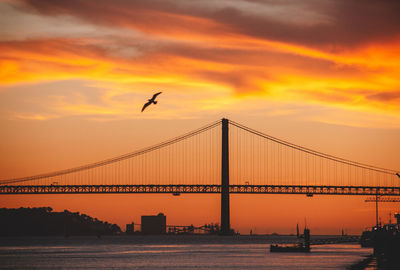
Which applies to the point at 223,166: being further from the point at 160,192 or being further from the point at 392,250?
the point at 392,250

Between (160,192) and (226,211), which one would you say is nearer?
(226,211)

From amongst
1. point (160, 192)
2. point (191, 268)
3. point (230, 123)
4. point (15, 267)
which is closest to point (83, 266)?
point (15, 267)

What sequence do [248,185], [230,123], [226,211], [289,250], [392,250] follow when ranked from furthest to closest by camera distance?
1. [230,123]
2. [248,185]
3. [226,211]
4. [289,250]
5. [392,250]

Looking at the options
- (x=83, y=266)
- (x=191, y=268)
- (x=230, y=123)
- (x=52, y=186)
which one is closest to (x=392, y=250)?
(x=191, y=268)

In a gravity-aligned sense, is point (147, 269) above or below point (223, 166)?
below

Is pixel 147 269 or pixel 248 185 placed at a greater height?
pixel 248 185

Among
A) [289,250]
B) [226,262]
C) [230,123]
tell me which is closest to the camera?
[226,262]

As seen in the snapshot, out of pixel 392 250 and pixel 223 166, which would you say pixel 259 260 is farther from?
pixel 223 166

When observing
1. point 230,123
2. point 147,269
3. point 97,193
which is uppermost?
point 230,123

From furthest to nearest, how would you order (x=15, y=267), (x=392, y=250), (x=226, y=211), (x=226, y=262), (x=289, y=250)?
(x=226, y=211) < (x=289, y=250) < (x=226, y=262) < (x=15, y=267) < (x=392, y=250)
